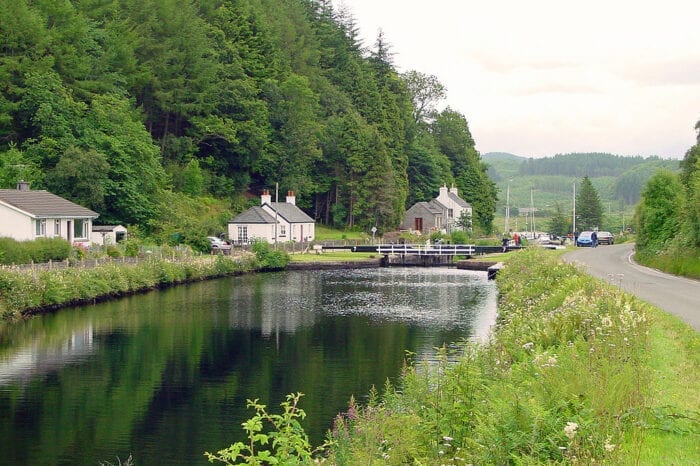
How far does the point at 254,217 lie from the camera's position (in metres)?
76.4

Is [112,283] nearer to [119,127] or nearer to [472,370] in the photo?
[119,127]

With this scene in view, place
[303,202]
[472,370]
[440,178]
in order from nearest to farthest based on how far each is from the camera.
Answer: [472,370], [303,202], [440,178]

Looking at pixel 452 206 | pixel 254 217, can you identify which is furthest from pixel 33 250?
pixel 452 206

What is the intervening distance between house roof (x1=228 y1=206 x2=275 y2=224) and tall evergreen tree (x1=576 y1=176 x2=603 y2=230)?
70.8 metres

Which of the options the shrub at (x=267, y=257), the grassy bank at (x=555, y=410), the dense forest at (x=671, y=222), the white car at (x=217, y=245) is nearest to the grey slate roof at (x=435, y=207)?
the shrub at (x=267, y=257)

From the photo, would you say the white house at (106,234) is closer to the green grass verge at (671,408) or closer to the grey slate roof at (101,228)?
the grey slate roof at (101,228)

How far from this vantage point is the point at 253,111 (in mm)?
84125

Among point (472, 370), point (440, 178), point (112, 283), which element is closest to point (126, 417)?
point (472, 370)

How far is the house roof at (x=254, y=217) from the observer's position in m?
76.1

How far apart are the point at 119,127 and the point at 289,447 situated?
2223 inches

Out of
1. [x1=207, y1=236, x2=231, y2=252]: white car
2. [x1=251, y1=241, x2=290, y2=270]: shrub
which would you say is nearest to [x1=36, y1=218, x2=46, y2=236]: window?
[x1=207, y1=236, x2=231, y2=252]: white car

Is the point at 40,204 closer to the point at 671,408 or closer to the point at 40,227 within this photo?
the point at 40,227

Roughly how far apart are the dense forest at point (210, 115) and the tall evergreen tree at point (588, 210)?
1670 centimetres

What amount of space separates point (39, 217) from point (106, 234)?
9715 mm
